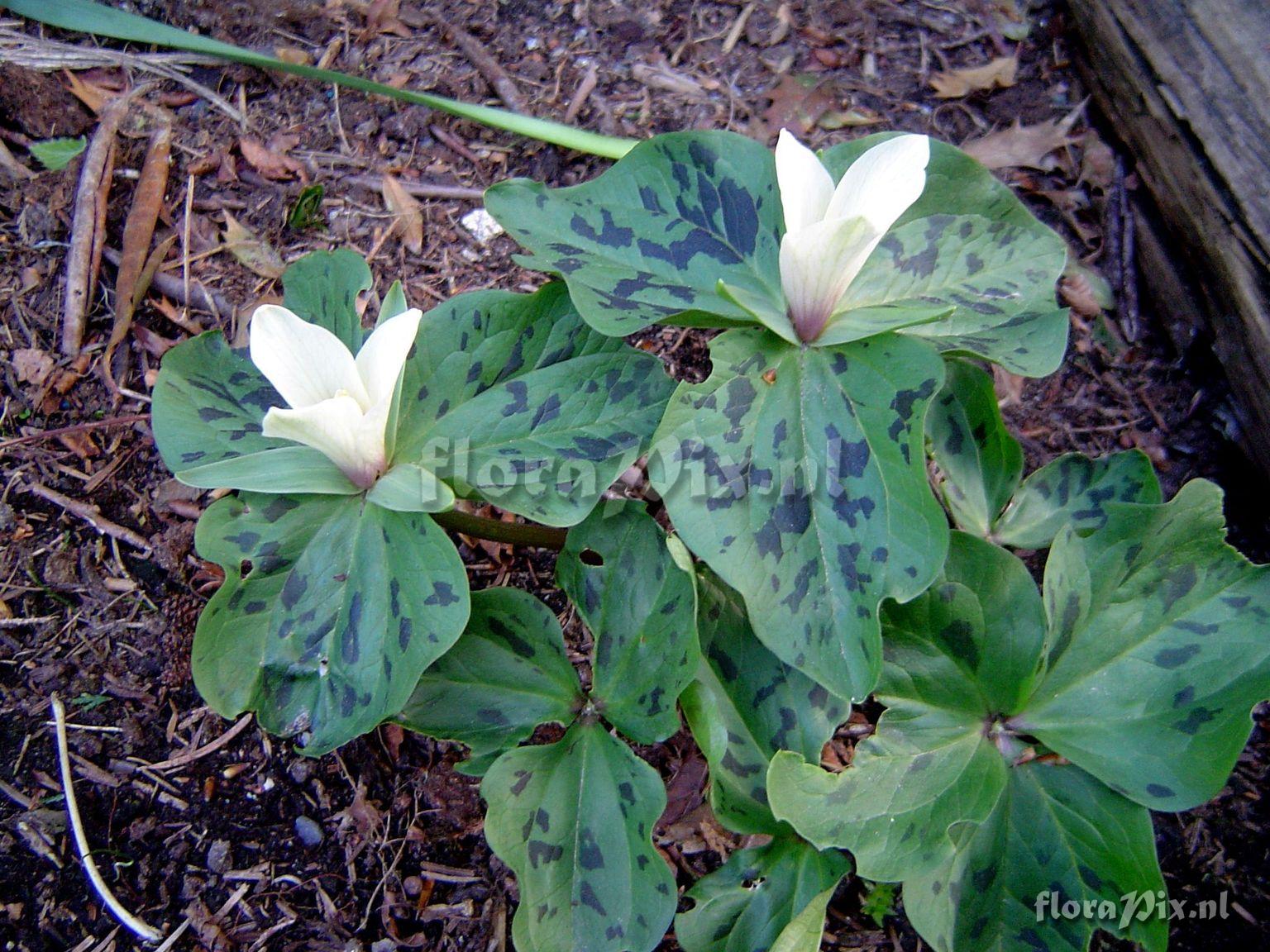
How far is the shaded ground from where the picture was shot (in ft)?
7.27

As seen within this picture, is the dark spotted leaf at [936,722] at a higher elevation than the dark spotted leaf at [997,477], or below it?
below

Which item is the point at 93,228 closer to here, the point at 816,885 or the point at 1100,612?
the point at 816,885

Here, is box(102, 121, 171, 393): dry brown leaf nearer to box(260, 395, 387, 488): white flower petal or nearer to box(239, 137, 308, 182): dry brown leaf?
box(239, 137, 308, 182): dry brown leaf

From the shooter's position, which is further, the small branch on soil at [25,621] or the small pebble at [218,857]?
the small branch on soil at [25,621]

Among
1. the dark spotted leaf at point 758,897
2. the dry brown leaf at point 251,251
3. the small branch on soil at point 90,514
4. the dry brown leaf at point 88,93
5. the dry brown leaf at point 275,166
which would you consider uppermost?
the dry brown leaf at point 88,93

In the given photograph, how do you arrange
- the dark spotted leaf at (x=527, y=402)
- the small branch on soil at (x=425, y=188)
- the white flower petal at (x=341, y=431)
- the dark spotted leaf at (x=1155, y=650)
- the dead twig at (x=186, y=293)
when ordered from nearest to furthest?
the white flower petal at (x=341, y=431) < the dark spotted leaf at (x=1155, y=650) < the dark spotted leaf at (x=527, y=402) < the dead twig at (x=186, y=293) < the small branch on soil at (x=425, y=188)

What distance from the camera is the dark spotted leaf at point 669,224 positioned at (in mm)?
1969

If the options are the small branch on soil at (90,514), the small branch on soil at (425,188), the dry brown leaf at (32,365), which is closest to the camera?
the small branch on soil at (90,514)

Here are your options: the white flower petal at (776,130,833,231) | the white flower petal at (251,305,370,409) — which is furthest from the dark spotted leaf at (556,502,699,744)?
the white flower petal at (776,130,833,231)

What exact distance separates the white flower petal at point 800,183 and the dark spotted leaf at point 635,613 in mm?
724

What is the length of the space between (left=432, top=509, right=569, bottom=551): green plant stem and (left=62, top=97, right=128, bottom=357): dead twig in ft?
4.90

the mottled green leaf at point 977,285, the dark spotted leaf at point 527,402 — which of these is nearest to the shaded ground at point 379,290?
the dark spotted leaf at point 527,402

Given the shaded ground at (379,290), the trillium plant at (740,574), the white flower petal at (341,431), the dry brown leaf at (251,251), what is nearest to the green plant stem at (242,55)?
the shaded ground at (379,290)

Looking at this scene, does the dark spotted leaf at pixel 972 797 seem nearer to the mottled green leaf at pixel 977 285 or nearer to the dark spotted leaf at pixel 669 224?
the mottled green leaf at pixel 977 285
